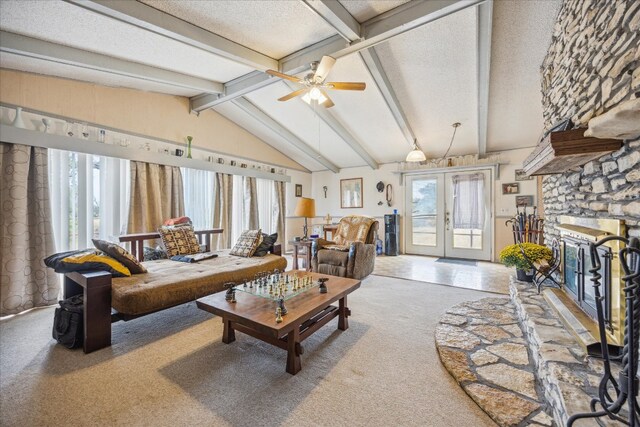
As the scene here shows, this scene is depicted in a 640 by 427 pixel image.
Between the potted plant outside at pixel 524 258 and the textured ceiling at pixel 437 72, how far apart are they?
2.25m

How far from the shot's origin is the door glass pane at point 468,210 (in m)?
5.83

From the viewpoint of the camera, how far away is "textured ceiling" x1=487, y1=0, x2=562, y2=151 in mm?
2521

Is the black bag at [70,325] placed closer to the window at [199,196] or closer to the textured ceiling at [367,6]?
the window at [199,196]

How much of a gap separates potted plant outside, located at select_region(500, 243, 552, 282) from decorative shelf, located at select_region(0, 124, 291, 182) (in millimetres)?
4764

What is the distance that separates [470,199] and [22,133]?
7300 millimetres

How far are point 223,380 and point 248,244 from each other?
7.09ft

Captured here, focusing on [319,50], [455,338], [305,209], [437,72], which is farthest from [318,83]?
[455,338]

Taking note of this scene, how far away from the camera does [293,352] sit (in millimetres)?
1866

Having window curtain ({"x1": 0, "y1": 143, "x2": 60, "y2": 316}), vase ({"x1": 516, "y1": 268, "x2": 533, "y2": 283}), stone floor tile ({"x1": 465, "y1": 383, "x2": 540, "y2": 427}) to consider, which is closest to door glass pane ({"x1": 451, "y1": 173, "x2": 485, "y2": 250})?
vase ({"x1": 516, "y1": 268, "x2": 533, "y2": 283})

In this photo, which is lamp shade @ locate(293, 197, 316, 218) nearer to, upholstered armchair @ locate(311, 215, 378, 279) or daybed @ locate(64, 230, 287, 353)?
upholstered armchair @ locate(311, 215, 378, 279)

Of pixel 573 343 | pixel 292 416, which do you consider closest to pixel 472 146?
pixel 573 343

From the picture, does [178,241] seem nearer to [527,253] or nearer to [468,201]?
[527,253]

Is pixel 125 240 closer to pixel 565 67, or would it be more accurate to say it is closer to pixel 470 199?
pixel 565 67

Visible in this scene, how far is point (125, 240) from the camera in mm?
3492
